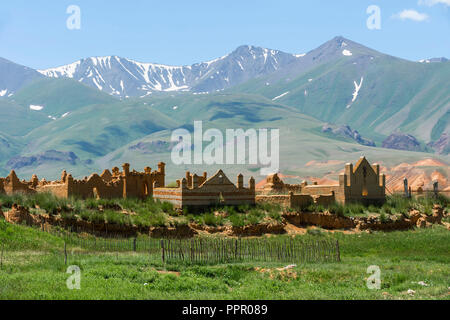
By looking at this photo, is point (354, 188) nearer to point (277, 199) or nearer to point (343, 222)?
point (343, 222)

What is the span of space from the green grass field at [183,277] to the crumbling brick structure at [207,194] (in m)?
14.1

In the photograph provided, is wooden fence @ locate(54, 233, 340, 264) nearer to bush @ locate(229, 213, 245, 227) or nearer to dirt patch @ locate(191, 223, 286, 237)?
dirt patch @ locate(191, 223, 286, 237)

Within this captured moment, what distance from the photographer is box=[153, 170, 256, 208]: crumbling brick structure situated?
150 feet

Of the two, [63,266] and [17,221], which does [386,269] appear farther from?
[17,221]

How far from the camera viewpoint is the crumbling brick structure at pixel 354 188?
51.8m

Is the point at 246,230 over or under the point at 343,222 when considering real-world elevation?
under

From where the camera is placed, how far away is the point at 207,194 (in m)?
46.7

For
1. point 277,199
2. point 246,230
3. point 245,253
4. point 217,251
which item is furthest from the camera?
point 277,199

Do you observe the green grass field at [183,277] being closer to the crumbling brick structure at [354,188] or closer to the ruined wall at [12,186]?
the ruined wall at [12,186]

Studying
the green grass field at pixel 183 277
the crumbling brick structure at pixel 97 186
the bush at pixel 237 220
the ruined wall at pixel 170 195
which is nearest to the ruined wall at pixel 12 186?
the crumbling brick structure at pixel 97 186

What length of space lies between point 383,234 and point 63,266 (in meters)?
27.0

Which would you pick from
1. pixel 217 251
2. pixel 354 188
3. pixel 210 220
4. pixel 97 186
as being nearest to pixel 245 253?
pixel 217 251

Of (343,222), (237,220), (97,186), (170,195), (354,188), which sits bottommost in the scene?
(343,222)

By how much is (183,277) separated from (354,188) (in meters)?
31.6
